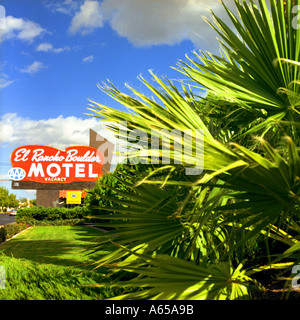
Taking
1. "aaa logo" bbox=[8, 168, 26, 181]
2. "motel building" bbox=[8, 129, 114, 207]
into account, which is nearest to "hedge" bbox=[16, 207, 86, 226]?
"motel building" bbox=[8, 129, 114, 207]

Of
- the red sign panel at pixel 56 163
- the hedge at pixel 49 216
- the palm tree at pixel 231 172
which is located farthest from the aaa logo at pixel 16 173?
the palm tree at pixel 231 172

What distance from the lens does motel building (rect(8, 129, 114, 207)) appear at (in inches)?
1276

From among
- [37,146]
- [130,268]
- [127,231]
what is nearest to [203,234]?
[127,231]

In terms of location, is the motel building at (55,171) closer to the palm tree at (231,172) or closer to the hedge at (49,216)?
the hedge at (49,216)

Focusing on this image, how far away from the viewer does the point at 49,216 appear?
29.4 m

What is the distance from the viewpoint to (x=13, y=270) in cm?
687

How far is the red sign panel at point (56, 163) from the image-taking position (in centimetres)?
3231

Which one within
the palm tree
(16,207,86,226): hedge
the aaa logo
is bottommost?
(16,207,86,226): hedge

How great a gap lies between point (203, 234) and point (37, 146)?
101ft

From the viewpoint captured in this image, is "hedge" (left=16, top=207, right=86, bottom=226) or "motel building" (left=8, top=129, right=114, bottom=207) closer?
"hedge" (left=16, top=207, right=86, bottom=226)

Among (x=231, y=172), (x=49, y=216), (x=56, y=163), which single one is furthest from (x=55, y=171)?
(x=231, y=172)

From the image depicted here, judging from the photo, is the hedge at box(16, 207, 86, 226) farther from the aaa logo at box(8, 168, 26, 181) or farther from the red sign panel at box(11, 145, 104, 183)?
the aaa logo at box(8, 168, 26, 181)

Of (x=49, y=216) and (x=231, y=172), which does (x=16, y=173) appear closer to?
(x=49, y=216)

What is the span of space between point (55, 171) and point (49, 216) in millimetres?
5232
